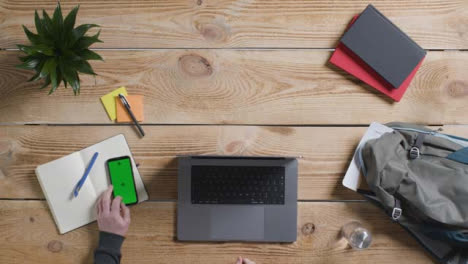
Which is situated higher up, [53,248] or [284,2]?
[284,2]

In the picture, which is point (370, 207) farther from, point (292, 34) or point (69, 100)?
point (69, 100)

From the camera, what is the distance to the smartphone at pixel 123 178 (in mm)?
1066

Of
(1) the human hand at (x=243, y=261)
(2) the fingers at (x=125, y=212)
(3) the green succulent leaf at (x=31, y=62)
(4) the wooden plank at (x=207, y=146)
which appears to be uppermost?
(3) the green succulent leaf at (x=31, y=62)

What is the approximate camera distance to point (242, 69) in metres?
1.08

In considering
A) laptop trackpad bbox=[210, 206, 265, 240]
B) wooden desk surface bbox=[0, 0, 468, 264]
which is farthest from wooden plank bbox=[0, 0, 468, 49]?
laptop trackpad bbox=[210, 206, 265, 240]

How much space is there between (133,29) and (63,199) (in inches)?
20.6

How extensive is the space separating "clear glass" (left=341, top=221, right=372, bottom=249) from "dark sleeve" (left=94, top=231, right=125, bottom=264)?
630 mm

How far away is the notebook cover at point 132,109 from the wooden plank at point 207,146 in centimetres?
3

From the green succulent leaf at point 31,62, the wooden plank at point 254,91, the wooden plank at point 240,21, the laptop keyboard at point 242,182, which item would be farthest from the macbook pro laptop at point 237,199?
the green succulent leaf at point 31,62

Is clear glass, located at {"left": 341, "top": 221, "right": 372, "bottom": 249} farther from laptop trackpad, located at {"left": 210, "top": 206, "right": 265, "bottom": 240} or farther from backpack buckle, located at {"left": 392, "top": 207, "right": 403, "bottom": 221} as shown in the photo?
laptop trackpad, located at {"left": 210, "top": 206, "right": 265, "bottom": 240}

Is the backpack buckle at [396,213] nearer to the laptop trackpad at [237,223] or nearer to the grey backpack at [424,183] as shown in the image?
the grey backpack at [424,183]

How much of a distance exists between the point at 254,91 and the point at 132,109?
35 cm

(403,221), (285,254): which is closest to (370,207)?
(403,221)

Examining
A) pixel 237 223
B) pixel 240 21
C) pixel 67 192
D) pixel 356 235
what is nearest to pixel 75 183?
pixel 67 192
